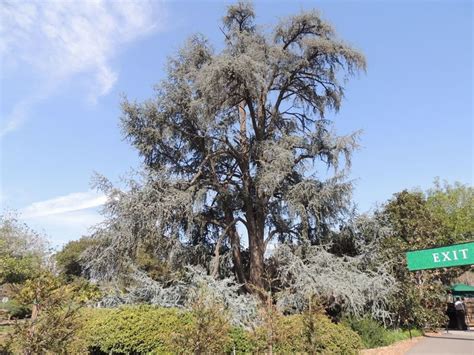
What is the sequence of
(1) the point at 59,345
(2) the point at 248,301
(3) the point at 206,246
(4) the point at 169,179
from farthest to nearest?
(3) the point at 206,246
(4) the point at 169,179
(2) the point at 248,301
(1) the point at 59,345

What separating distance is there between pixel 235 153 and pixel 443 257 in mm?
8865

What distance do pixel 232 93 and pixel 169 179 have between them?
4377mm

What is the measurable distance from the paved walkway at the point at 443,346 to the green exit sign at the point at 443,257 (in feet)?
7.40

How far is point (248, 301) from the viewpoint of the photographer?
12320mm

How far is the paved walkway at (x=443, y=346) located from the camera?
33.7 feet

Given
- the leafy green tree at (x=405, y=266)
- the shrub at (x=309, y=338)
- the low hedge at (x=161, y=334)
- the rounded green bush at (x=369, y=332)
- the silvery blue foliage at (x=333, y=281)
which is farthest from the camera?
the leafy green tree at (x=405, y=266)

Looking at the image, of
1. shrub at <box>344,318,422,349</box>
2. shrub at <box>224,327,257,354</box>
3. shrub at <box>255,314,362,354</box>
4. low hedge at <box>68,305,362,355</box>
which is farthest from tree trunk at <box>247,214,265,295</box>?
shrub at <box>224,327,257,354</box>

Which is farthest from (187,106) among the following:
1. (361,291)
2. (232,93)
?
(361,291)

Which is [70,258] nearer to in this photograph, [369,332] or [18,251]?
[18,251]

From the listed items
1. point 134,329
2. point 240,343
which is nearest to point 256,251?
point 240,343

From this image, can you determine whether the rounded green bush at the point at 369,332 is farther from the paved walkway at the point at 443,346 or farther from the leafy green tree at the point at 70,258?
the leafy green tree at the point at 70,258

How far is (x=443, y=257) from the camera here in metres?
10.8

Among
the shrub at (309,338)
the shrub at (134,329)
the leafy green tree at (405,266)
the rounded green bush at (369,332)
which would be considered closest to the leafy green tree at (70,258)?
the leafy green tree at (405,266)

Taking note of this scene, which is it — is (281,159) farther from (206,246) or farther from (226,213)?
(206,246)
